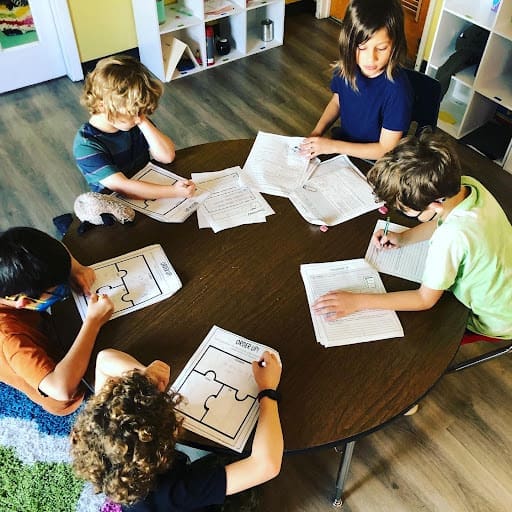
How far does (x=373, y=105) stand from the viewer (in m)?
1.84

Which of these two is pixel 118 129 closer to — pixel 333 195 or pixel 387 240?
pixel 333 195

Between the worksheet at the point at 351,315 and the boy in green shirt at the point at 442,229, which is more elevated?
the boy in green shirt at the point at 442,229

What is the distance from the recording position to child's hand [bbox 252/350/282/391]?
3.90ft

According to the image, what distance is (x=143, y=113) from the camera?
1.70 metres

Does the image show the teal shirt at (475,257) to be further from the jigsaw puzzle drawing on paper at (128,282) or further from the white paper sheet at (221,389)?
the jigsaw puzzle drawing on paper at (128,282)

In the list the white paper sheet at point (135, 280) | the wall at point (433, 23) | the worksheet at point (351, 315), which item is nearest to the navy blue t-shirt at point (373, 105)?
the worksheet at point (351, 315)

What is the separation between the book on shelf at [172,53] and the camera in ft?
11.2

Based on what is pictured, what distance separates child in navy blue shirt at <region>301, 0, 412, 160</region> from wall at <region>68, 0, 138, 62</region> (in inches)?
75.3

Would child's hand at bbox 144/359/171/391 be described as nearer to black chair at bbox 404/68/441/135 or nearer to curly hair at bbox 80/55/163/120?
curly hair at bbox 80/55/163/120

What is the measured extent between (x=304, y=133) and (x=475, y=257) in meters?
1.90

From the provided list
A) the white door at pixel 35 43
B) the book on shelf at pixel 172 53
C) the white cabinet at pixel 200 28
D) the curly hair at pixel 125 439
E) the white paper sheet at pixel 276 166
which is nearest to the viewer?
the curly hair at pixel 125 439

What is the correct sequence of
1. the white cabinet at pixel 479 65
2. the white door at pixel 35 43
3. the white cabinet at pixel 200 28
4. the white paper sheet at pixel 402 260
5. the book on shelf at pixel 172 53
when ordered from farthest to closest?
the book on shelf at pixel 172 53 < the white cabinet at pixel 200 28 < the white door at pixel 35 43 < the white cabinet at pixel 479 65 < the white paper sheet at pixel 402 260

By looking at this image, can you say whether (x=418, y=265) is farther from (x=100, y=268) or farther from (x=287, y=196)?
(x=100, y=268)

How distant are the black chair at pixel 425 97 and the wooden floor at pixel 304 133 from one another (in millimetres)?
901
